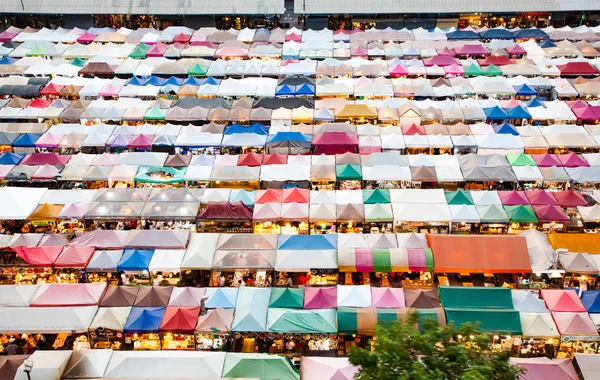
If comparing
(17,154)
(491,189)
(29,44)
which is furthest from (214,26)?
(491,189)

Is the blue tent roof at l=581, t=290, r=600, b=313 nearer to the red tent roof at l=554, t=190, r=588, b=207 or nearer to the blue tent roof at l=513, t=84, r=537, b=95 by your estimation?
the red tent roof at l=554, t=190, r=588, b=207

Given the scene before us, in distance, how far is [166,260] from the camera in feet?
63.6

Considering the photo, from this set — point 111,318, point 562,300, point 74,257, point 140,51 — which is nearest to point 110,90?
point 140,51

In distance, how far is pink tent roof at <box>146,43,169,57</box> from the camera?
35.2m

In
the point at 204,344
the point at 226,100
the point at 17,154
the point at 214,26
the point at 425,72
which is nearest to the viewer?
the point at 204,344

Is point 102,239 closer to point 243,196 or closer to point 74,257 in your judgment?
point 74,257

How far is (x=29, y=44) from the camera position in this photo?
36.4 m

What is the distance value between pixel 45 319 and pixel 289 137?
40.7ft

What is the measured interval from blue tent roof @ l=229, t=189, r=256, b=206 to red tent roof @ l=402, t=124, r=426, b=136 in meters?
7.52

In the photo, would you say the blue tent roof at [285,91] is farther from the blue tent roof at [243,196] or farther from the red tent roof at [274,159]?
the blue tent roof at [243,196]

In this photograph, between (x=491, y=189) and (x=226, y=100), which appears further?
(x=226, y=100)

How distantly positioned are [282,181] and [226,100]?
7.68 metres

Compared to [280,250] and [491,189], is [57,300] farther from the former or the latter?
[491,189]

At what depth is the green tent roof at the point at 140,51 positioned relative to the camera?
115 feet
